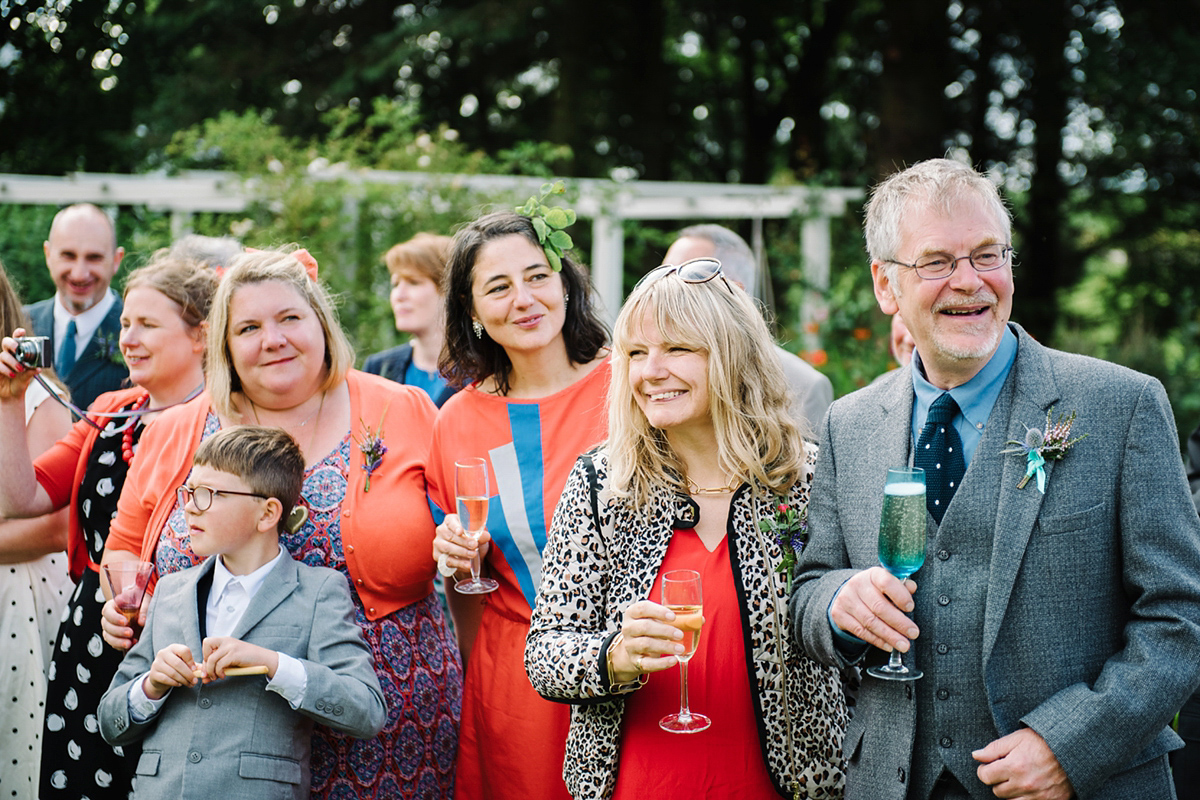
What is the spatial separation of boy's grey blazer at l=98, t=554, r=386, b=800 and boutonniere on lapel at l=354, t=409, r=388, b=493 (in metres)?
0.42

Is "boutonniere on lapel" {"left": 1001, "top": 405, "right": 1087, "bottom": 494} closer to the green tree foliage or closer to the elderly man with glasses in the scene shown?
the elderly man with glasses

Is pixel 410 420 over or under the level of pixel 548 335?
under

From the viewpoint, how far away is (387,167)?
855cm

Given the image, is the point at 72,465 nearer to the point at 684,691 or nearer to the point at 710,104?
the point at 684,691

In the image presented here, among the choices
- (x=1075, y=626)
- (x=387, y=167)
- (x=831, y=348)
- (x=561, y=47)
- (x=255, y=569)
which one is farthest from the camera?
(x=561, y=47)

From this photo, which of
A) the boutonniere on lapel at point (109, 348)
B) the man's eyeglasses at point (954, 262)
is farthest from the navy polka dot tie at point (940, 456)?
the boutonniere on lapel at point (109, 348)

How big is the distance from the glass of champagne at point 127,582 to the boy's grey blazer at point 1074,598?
1.88m

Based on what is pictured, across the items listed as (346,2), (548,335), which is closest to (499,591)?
(548,335)

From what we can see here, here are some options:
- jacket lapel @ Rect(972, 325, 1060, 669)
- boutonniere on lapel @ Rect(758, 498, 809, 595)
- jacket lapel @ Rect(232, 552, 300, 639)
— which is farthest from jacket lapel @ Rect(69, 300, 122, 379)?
jacket lapel @ Rect(972, 325, 1060, 669)

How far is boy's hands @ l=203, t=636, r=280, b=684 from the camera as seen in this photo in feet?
8.60

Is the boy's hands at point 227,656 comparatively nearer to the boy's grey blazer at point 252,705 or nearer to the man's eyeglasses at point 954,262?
the boy's grey blazer at point 252,705

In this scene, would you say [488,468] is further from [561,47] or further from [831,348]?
[561,47]

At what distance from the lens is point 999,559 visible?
2109mm

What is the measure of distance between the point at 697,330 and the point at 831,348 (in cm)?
729
